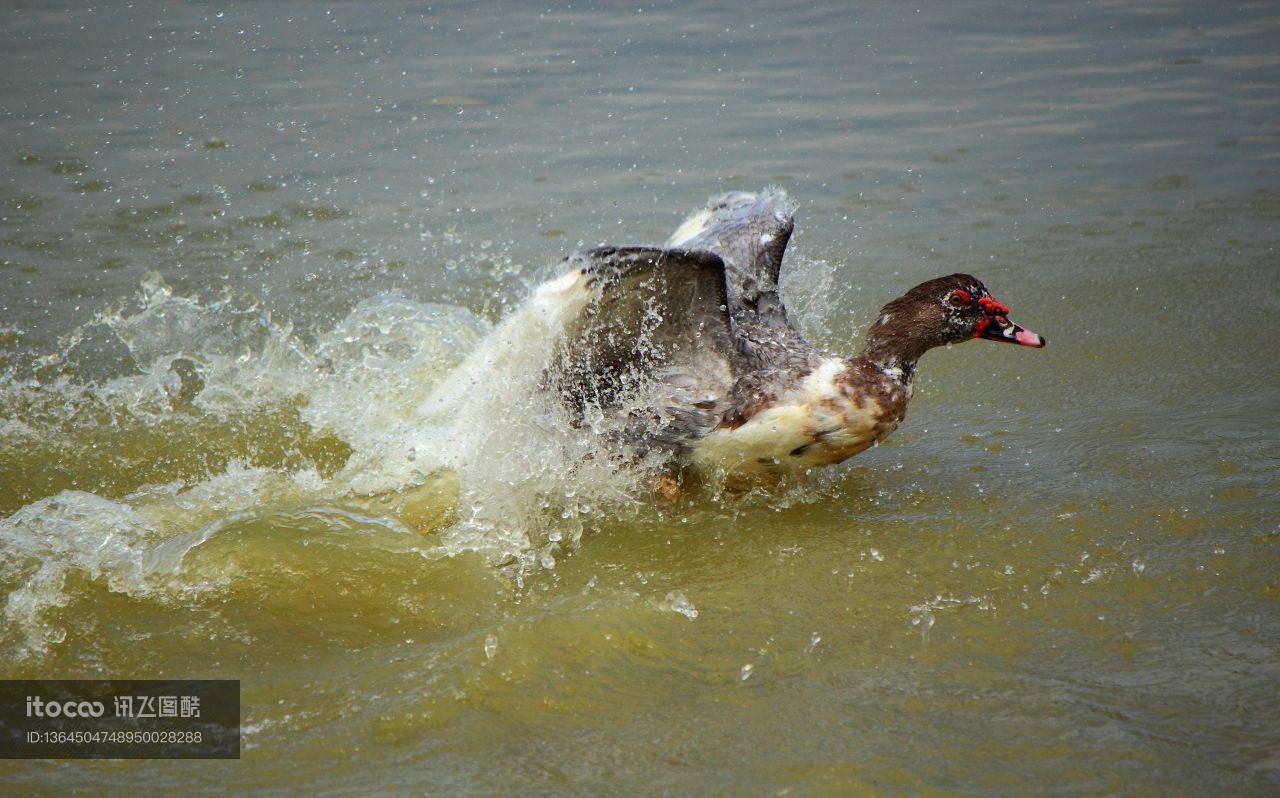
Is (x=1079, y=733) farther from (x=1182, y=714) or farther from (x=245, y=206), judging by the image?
(x=245, y=206)

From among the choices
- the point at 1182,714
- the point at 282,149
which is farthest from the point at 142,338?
the point at 1182,714

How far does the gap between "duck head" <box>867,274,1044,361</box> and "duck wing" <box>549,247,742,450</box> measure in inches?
28.8

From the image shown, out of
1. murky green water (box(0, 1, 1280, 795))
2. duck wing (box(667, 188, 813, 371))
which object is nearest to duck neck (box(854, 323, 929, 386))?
duck wing (box(667, 188, 813, 371))

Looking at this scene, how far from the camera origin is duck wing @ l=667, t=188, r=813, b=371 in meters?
4.30

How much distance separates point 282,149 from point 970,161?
5.28 metres

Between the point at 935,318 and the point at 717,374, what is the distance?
0.99 metres

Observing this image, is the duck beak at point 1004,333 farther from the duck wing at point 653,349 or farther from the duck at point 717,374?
the duck wing at point 653,349

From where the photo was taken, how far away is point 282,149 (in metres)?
8.60

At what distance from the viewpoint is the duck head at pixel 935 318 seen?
445cm

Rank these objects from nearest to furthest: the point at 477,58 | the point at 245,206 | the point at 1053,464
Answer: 1. the point at 1053,464
2. the point at 245,206
3. the point at 477,58

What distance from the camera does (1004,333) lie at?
15.0 feet

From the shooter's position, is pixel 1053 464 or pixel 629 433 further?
pixel 1053 464

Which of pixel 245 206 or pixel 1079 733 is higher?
pixel 245 206

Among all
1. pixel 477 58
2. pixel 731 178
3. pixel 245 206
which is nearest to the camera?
pixel 245 206
